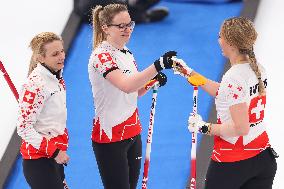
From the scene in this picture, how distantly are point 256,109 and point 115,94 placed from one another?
2.90 feet

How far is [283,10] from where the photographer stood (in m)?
7.70

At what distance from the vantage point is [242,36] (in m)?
3.45

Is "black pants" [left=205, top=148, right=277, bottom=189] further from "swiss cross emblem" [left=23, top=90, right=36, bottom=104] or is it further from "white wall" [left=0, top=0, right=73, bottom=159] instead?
"white wall" [left=0, top=0, right=73, bottom=159]

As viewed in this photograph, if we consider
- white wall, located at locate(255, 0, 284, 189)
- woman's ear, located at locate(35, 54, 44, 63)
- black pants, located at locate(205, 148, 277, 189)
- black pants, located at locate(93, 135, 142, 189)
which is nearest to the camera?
black pants, located at locate(205, 148, 277, 189)

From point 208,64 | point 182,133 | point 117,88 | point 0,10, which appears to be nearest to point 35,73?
point 117,88

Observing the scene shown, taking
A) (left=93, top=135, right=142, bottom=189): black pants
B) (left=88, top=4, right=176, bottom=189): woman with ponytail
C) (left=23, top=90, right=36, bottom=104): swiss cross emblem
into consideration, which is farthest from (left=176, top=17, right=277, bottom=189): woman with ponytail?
(left=23, top=90, right=36, bottom=104): swiss cross emblem

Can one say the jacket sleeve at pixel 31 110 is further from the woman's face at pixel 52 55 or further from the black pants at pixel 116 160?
the black pants at pixel 116 160

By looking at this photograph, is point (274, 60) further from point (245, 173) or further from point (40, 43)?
point (40, 43)

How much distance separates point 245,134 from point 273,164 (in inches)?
13.0

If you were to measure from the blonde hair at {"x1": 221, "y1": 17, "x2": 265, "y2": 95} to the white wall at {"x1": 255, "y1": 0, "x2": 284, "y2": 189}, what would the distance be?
176 centimetres

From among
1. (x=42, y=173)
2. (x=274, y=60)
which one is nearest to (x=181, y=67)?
(x=42, y=173)

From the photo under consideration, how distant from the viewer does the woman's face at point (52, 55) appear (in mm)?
3832

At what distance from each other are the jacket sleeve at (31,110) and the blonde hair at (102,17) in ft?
1.69

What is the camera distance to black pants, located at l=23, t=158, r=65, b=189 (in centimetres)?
389
